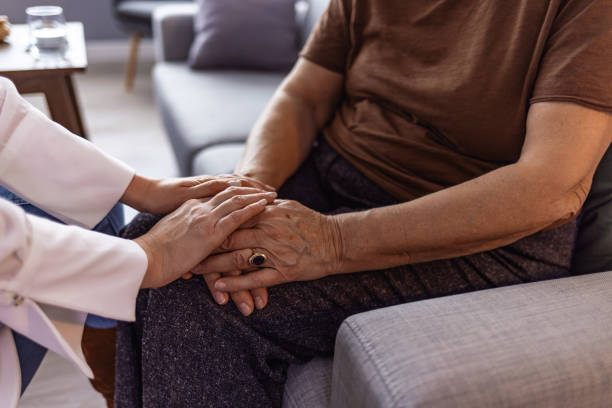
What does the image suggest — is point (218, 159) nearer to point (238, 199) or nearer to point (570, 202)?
point (238, 199)

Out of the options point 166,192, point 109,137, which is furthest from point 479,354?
point 109,137

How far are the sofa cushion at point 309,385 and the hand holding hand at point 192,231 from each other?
25 cm

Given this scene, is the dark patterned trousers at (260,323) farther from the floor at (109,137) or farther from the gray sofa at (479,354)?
the floor at (109,137)

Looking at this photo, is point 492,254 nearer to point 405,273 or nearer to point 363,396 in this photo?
point 405,273

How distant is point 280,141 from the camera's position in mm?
1203

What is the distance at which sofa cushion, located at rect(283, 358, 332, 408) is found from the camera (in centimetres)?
82

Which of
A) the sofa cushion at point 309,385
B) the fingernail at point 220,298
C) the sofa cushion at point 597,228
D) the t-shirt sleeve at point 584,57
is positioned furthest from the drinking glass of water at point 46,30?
the sofa cushion at point 597,228

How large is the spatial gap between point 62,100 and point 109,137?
1384 millimetres

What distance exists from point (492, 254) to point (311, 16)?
5.41 feet

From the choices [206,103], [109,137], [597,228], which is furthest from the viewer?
[109,137]

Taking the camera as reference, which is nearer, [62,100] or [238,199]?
[238,199]

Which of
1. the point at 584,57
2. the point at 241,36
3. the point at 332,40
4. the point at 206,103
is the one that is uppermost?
the point at 584,57

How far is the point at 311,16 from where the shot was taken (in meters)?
2.27

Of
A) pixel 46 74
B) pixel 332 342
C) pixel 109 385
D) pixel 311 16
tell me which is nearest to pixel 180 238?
pixel 332 342
